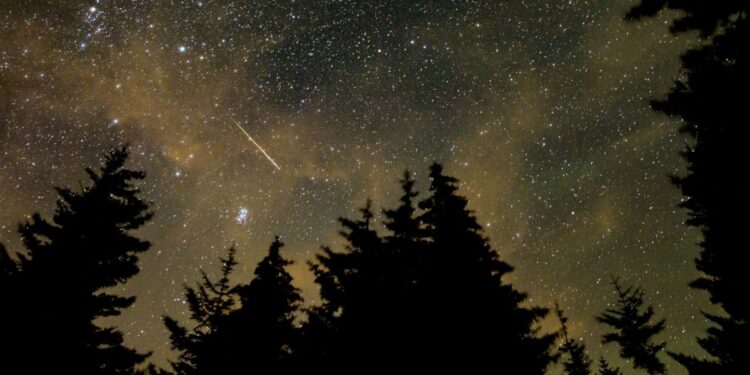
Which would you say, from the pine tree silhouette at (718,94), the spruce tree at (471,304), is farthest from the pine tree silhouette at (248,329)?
the pine tree silhouette at (718,94)

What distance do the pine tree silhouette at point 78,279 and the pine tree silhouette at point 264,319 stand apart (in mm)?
2789

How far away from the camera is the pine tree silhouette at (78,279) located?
380 inches

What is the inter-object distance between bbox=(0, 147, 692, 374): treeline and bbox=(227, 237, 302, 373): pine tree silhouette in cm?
4

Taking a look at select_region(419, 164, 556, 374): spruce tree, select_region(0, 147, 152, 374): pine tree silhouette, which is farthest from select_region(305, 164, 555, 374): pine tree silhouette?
select_region(0, 147, 152, 374): pine tree silhouette

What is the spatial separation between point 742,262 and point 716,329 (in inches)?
400

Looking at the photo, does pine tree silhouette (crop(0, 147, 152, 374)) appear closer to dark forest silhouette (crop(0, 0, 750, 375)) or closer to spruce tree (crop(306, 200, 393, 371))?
dark forest silhouette (crop(0, 0, 750, 375))

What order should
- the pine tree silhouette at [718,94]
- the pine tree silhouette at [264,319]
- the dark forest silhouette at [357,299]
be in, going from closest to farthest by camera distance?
the pine tree silhouette at [718,94]
the dark forest silhouette at [357,299]
the pine tree silhouette at [264,319]

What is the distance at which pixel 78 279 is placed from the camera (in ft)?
Result: 34.6

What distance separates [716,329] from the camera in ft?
44.9

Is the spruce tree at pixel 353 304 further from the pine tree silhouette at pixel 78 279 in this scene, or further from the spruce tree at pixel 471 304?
the pine tree silhouette at pixel 78 279

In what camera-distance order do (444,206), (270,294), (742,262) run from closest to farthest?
(742,262), (444,206), (270,294)

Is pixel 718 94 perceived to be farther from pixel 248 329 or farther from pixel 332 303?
pixel 248 329

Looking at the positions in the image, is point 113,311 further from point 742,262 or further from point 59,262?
point 742,262

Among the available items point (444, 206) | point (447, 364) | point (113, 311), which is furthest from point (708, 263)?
point (113, 311)
